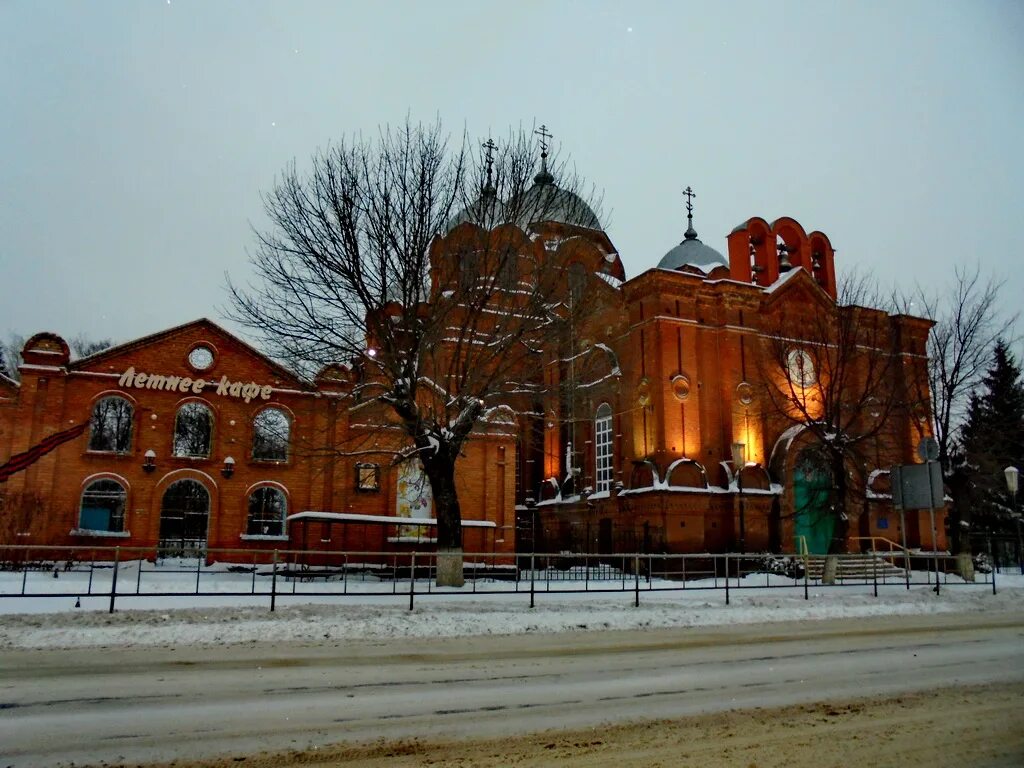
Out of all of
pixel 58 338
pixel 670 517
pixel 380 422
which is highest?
pixel 58 338

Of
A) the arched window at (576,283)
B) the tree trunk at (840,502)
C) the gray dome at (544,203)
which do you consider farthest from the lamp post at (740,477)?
the gray dome at (544,203)

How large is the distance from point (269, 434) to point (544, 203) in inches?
545

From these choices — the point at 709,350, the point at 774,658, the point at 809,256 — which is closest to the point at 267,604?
the point at 774,658

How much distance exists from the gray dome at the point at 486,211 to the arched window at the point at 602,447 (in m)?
15.7

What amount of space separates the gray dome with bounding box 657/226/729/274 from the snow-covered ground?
17439 millimetres

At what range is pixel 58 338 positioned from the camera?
2723 centimetres

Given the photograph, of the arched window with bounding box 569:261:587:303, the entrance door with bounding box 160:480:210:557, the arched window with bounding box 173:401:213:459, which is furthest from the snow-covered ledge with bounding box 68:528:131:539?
the arched window with bounding box 569:261:587:303

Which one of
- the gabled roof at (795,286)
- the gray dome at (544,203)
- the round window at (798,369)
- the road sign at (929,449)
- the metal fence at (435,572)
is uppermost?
the gabled roof at (795,286)

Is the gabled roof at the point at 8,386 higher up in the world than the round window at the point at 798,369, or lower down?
lower down

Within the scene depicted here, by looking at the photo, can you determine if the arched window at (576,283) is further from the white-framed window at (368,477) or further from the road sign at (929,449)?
the road sign at (929,449)

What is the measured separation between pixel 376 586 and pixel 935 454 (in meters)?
15.5

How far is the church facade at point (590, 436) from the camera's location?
1046 inches

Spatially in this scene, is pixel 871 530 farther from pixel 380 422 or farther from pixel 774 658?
pixel 774 658

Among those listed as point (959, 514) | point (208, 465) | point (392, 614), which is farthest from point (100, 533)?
point (959, 514)
